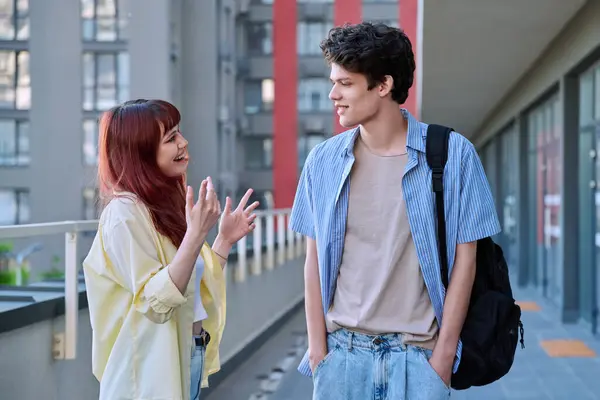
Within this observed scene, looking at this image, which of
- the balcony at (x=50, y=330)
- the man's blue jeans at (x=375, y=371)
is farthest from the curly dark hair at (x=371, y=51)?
the balcony at (x=50, y=330)

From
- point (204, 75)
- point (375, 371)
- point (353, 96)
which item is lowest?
point (375, 371)

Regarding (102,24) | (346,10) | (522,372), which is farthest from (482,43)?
(346,10)

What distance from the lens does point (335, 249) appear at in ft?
7.14

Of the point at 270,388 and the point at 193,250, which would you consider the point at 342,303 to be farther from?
the point at 270,388

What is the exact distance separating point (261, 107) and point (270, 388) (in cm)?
3521

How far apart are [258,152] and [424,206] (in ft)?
130

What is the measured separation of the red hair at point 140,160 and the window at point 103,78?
34.3m

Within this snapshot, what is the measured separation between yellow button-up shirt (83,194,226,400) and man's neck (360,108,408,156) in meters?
0.57

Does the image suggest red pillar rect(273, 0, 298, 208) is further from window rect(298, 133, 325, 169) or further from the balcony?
the balcony

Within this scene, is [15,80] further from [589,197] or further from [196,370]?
[196,370]

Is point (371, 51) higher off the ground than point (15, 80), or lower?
lower

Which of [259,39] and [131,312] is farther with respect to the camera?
[259,39]

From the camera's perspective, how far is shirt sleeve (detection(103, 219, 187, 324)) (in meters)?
2.23

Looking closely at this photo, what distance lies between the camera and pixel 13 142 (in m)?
40.7
